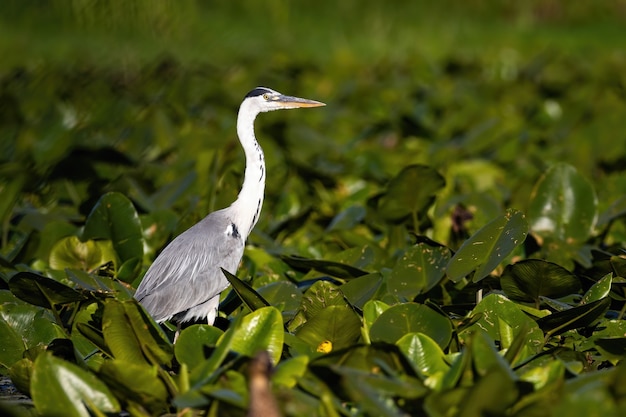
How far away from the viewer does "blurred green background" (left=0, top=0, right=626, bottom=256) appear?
396cm

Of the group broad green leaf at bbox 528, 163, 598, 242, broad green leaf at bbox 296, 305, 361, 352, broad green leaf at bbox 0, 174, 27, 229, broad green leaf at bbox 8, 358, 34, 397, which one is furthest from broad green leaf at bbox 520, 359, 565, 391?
broad green leaf at bbox 0, 174, 27, 229

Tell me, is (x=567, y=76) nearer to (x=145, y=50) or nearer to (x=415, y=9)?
(x=145, y=50)

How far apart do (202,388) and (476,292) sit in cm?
114

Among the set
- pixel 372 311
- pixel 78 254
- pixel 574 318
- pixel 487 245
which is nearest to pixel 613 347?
pixel 574 318

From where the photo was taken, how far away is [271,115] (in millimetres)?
6000

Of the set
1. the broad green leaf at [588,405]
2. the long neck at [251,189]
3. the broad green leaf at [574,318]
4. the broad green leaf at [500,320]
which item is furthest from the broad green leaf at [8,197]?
the broad green leaf at [588,405]

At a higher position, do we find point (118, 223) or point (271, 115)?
point (118, 223)

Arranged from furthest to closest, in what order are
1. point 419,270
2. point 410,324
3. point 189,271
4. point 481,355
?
point 189,271, point 419,270, point 410,324, point 481,355

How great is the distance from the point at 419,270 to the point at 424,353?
63 cm

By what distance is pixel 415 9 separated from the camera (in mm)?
11734

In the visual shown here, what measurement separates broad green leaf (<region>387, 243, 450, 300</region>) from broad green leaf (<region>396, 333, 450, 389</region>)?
587mm

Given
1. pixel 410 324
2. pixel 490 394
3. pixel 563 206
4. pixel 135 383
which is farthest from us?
pixel 563 206

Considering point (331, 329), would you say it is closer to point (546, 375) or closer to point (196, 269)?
point (546, 375)

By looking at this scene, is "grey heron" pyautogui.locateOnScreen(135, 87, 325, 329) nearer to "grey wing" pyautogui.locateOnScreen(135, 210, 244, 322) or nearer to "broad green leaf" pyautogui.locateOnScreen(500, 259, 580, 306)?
"grey wing" pyautogui.locateOnScreen(135, 210, 244, 322)
